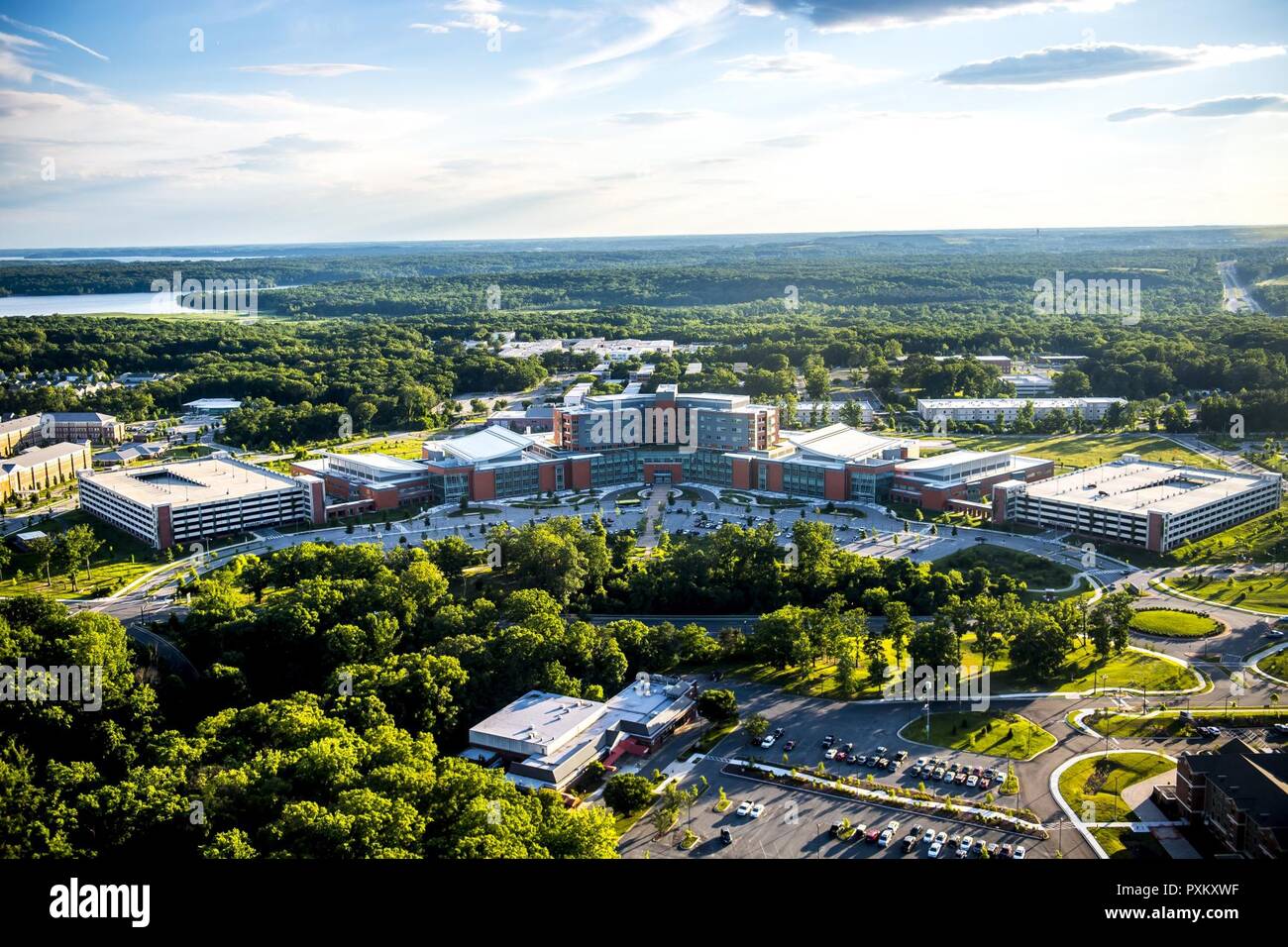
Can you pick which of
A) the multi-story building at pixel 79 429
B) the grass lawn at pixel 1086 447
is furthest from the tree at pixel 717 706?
the multi-story building at pixel 79 429

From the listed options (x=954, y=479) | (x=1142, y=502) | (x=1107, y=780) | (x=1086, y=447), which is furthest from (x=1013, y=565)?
(x=1086, y=447)

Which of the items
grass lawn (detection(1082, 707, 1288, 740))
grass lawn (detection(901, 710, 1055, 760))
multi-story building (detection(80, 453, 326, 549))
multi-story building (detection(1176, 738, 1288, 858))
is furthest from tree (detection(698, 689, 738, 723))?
multi-story building (detection(80, 453, 326, 549))

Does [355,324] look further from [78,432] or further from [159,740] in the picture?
[159,740]

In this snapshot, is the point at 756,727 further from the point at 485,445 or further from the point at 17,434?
the point at 17,434

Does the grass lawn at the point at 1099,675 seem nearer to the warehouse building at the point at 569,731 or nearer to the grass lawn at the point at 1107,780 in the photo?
the grass lawn at the point at 1107,780

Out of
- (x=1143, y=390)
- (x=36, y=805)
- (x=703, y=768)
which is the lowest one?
(x=703, y=768)

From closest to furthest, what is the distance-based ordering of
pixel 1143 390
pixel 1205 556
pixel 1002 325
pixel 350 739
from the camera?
1. pixel 350 739
2. pixel 1205 556
3. pixel 1143 390
4. pixel 1002 325
